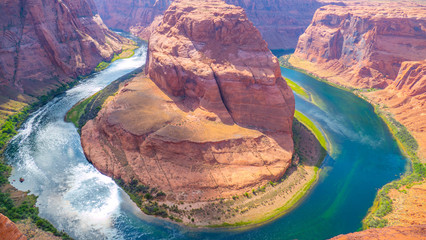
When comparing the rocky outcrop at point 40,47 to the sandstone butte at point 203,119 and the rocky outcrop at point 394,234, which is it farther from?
the rocky outcrop at point 394,234

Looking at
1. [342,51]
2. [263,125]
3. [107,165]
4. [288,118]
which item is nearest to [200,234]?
[107,165]

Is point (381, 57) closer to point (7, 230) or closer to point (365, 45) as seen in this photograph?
point (365, 45)

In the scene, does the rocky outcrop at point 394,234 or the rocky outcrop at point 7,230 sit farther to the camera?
the rocky outcrop at point 394,234

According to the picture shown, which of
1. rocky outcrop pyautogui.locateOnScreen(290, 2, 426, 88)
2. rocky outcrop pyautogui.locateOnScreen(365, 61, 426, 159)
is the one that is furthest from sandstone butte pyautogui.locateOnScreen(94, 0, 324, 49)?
rocky outcrop pyautogui.locateOnScreen(365, 61, 426, 159)

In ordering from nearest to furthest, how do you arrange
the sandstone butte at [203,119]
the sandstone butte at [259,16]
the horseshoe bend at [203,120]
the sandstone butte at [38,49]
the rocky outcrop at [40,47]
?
the horseshoe bend at [203,120]
the sandstone butte at [203,119]
the sandstone butte at [38,49]
the rocky outcrop at [40,47]
the sandstone butte at [259,16]

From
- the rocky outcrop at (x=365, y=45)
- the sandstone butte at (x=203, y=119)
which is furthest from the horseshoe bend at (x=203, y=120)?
the rocky outcrop at (x=365, y=45)

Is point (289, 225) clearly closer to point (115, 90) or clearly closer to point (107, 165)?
point (107, 165)

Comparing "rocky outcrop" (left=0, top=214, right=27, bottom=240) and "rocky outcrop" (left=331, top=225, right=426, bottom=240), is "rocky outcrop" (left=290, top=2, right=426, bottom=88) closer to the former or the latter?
"rocky outcrop" (left=331, top=225, right=426, bottom=240)
